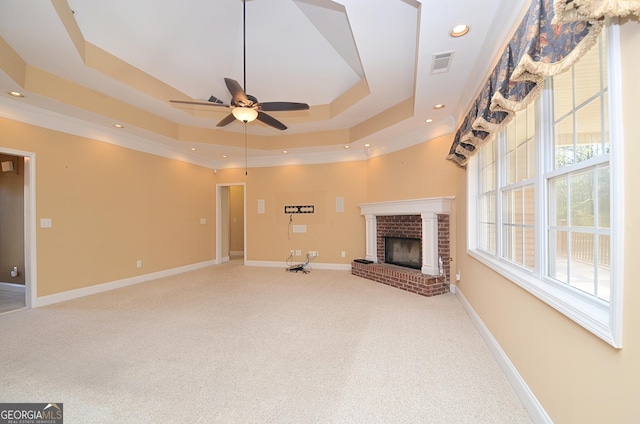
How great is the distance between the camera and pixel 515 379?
78.2 inches

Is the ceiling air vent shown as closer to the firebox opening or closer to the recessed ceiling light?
the recessed ceiling light

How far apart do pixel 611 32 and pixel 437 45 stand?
1.61m

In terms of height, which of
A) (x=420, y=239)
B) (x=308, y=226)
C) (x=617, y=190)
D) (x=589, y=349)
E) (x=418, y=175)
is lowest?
(x=589, y=349)

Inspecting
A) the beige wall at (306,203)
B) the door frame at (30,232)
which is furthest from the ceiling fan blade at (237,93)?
the beige wall at (306,203)

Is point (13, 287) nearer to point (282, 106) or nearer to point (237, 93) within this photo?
point (237, 93)

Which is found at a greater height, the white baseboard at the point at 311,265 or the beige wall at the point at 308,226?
the beige wall at the point at 308,226

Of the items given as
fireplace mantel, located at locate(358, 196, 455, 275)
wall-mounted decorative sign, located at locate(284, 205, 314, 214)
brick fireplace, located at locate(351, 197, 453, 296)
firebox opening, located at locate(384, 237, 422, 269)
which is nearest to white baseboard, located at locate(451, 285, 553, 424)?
brick fireplace, located at locate(351, 197, 453, 296)

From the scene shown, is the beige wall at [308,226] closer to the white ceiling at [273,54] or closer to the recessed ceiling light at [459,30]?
the white ceiling at [273,54]

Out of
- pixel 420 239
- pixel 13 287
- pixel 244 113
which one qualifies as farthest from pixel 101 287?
pixel 420 239

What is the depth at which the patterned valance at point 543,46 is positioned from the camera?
103 cm

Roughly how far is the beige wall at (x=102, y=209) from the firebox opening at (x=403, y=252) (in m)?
4.53

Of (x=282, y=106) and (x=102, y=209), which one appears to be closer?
(x=282, y=106)

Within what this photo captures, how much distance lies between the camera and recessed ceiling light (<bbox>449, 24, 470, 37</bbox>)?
2.31 meters

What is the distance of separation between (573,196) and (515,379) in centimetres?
135
